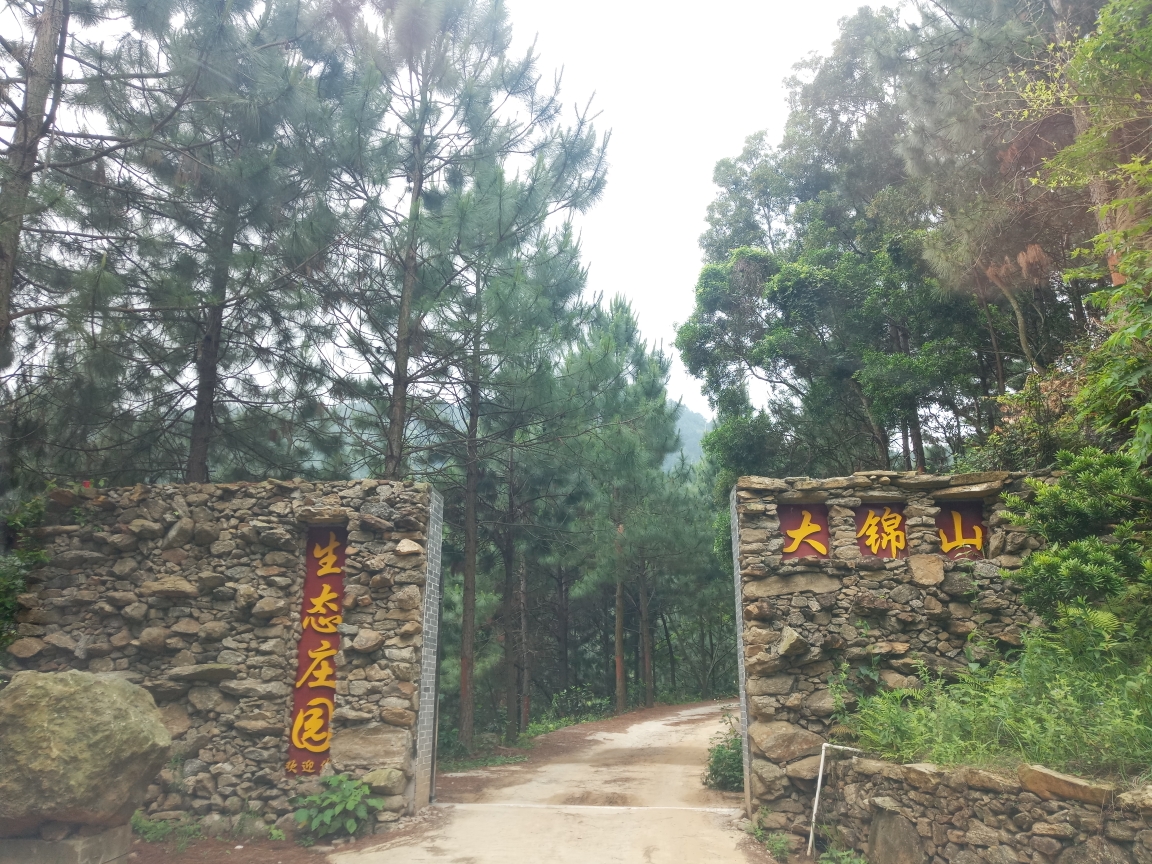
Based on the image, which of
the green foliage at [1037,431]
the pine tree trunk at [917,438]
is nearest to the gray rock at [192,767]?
the green foliage at [1037,431]

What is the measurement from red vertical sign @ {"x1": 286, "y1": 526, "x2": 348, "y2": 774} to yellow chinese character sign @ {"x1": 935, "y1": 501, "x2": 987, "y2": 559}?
5195 mm

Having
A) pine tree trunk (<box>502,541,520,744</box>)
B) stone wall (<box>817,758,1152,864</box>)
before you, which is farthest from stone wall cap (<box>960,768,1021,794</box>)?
pine tree trunk (<box>502,541,520,744</box>)

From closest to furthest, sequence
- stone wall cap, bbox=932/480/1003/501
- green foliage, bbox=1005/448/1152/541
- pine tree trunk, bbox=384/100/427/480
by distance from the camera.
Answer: green foliage, bbox=1005/448/1152/541 → stone wall cap, bbox=932/480/1003/501 → pine tree trunk, bbox=384/100/427/480

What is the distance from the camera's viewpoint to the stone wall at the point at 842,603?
18.1 ft

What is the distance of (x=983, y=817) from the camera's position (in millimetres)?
3729

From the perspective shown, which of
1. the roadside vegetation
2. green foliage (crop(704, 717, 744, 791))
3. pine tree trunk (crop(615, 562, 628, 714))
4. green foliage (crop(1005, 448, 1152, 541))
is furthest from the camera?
pine tree trunk (crop(615, 562, 628, 714))

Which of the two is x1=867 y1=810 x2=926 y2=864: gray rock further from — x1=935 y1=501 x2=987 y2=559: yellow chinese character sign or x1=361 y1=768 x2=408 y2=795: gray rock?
x1=361 y1=768 x2=408 y2=795: gray rock

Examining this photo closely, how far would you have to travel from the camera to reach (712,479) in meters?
18.0

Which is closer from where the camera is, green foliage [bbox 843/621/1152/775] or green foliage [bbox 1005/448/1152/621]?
green foliage [bbox 843/621/1152/775]

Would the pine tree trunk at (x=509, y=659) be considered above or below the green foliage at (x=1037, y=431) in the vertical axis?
below

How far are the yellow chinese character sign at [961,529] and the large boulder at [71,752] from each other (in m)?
6.12

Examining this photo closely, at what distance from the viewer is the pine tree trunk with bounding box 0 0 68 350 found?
5227 mm

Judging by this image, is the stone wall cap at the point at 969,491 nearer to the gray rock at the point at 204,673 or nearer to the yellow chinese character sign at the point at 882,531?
the yellow chinese character sign at the point at 882,531

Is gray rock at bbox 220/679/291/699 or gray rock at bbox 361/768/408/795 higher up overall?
gray rock at bbox 220/679/291/699
